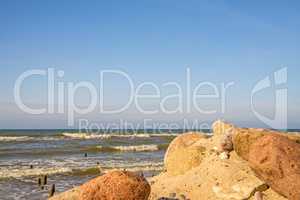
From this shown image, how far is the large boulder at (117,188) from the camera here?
10.0m

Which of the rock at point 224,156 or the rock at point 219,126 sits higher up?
the rock at point 219,126

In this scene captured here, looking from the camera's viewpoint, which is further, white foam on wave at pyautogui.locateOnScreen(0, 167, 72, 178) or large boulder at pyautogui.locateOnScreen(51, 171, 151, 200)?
white foam on wave at pyautogui.locateOnScreen(0, 167, 72, 178)

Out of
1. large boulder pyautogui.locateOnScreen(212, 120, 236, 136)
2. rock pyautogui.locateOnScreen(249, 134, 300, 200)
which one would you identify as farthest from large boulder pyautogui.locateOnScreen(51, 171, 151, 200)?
large boulder pyautogui.locateOnScreen(212, 120, 236, 136)

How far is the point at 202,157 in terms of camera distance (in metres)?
15.6

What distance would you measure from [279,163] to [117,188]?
4.82 metres

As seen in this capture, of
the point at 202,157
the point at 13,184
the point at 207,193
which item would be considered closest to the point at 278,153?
the point at 207,193

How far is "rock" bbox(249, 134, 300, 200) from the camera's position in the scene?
1200 centimetres

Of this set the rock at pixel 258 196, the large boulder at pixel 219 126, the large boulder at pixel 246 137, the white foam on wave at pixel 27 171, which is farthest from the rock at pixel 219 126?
the white foam on wave at pixel 27 171

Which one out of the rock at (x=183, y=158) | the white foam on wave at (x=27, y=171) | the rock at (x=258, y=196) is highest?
the rock at (x=183, y=158)

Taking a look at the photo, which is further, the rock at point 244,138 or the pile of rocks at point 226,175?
the rock at point 244,138

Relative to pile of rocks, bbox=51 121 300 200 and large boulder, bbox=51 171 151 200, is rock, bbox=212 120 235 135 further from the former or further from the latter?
large boulder, bbox=51 171 151 200

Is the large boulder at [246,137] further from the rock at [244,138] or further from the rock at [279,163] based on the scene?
the rock at [279,163]

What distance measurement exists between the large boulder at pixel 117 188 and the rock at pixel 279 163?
3.89 m

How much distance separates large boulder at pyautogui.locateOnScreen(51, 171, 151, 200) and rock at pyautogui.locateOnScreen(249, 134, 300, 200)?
12.7 feet
